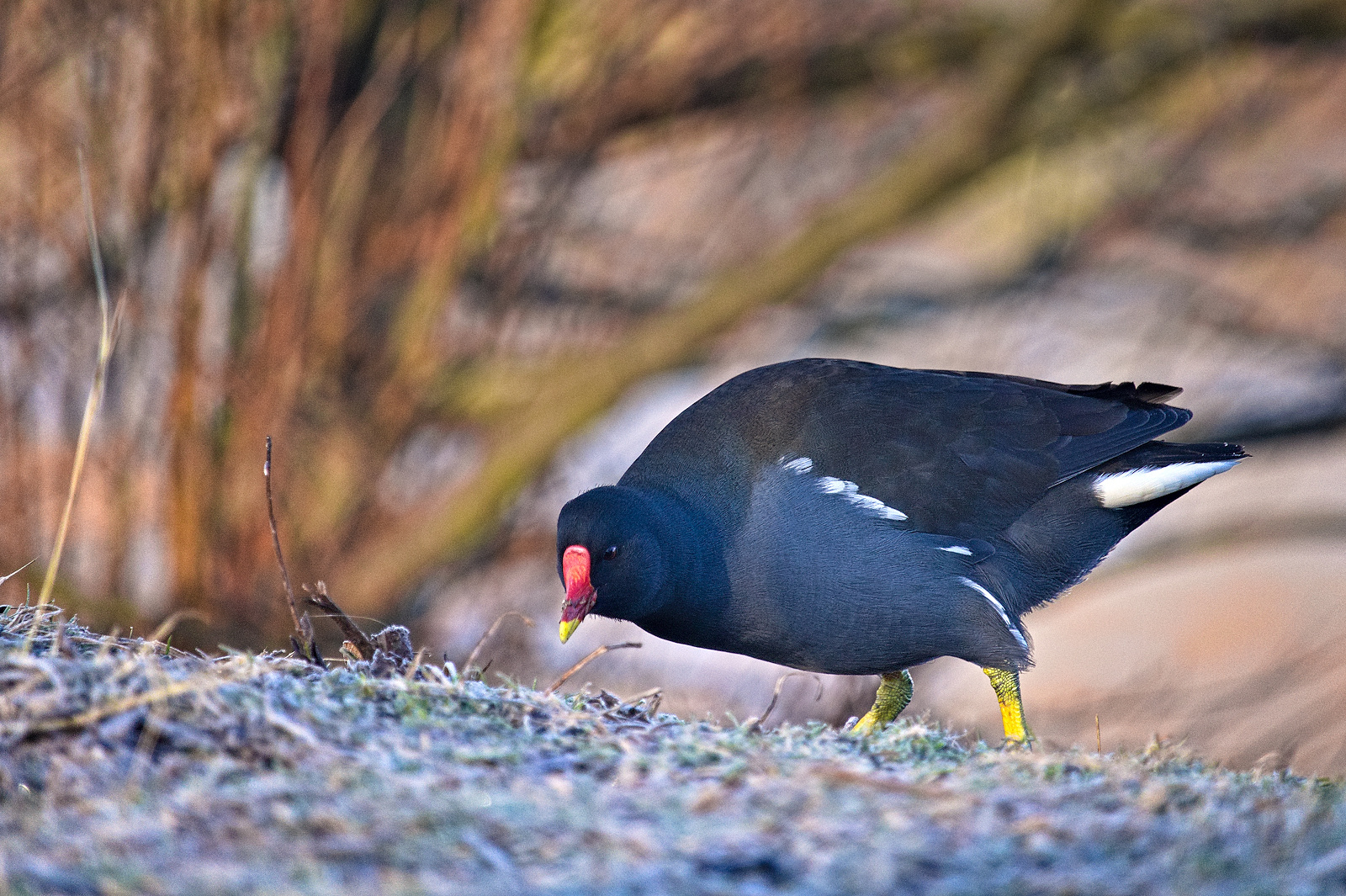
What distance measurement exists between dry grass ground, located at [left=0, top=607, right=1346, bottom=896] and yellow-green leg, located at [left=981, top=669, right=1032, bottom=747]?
135cm

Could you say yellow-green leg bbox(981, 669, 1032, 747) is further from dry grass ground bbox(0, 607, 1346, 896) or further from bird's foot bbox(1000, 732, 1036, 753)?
dry grass ground bbox(0, 607, 1346, 896)

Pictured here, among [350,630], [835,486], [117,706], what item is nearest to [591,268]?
[835,486]

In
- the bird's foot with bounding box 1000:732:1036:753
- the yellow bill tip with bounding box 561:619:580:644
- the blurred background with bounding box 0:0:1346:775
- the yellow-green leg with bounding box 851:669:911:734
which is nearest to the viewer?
the bird's foot with bounding box 1000:732:1036:753

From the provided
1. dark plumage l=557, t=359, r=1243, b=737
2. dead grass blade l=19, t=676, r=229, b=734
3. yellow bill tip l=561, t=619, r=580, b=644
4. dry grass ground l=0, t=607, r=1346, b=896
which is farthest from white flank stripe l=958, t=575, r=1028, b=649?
dead grass blade l=19, t=676, r=229, b=734

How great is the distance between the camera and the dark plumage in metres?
4.02

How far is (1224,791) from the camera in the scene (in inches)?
98.7

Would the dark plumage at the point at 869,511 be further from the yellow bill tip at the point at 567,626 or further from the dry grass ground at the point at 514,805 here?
the dry grass ground at the point at 514,805

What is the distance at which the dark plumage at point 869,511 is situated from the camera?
4.02m

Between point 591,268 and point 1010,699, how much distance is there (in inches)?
170

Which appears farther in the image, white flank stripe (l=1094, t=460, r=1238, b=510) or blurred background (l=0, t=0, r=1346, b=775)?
blurred background (l=0, t=0, r=1346, b=775)

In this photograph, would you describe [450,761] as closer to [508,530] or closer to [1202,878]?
[1202,878]

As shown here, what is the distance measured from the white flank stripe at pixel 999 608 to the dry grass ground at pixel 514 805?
1.33 m

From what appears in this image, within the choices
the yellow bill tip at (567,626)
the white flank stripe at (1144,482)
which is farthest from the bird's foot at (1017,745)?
the white flank stripe at (1144,482)

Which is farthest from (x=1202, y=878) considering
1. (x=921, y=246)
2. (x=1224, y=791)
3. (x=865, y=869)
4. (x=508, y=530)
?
(x=921, y=246)
